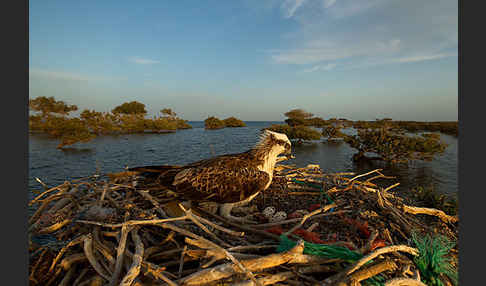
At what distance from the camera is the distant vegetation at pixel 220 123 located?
42781mm

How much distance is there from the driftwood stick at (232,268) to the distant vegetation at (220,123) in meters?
42.3

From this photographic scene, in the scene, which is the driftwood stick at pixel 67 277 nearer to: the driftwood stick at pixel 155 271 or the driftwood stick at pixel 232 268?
the driftwood stick at pixel 155 271

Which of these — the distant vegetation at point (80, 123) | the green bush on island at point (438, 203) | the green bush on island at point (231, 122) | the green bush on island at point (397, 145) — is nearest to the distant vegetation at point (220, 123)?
the green bush on island at point (231, 122)

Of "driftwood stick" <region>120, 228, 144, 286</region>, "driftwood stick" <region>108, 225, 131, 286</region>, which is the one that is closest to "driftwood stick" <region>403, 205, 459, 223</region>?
"driftwood stick" <region>120, 228, 144, 286</region>

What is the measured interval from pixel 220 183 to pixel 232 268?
1470 millimetres

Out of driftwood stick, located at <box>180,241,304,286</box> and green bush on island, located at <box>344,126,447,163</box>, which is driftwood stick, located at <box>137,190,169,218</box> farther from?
green bush on island, located at <box>344,126,447,163</box>

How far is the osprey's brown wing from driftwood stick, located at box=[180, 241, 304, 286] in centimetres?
138

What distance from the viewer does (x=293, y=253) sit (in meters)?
1.34

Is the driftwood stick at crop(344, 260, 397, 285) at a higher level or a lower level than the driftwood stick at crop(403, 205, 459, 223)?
higher

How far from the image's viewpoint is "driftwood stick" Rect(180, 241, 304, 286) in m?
1.21

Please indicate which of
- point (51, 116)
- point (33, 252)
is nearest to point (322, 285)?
point (33, 252)

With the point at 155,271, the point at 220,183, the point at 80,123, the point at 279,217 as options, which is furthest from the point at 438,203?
the point at 80,123

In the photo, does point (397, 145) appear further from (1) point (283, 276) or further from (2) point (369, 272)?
(1) point (283, 276)

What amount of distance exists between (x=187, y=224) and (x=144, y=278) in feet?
2.84
